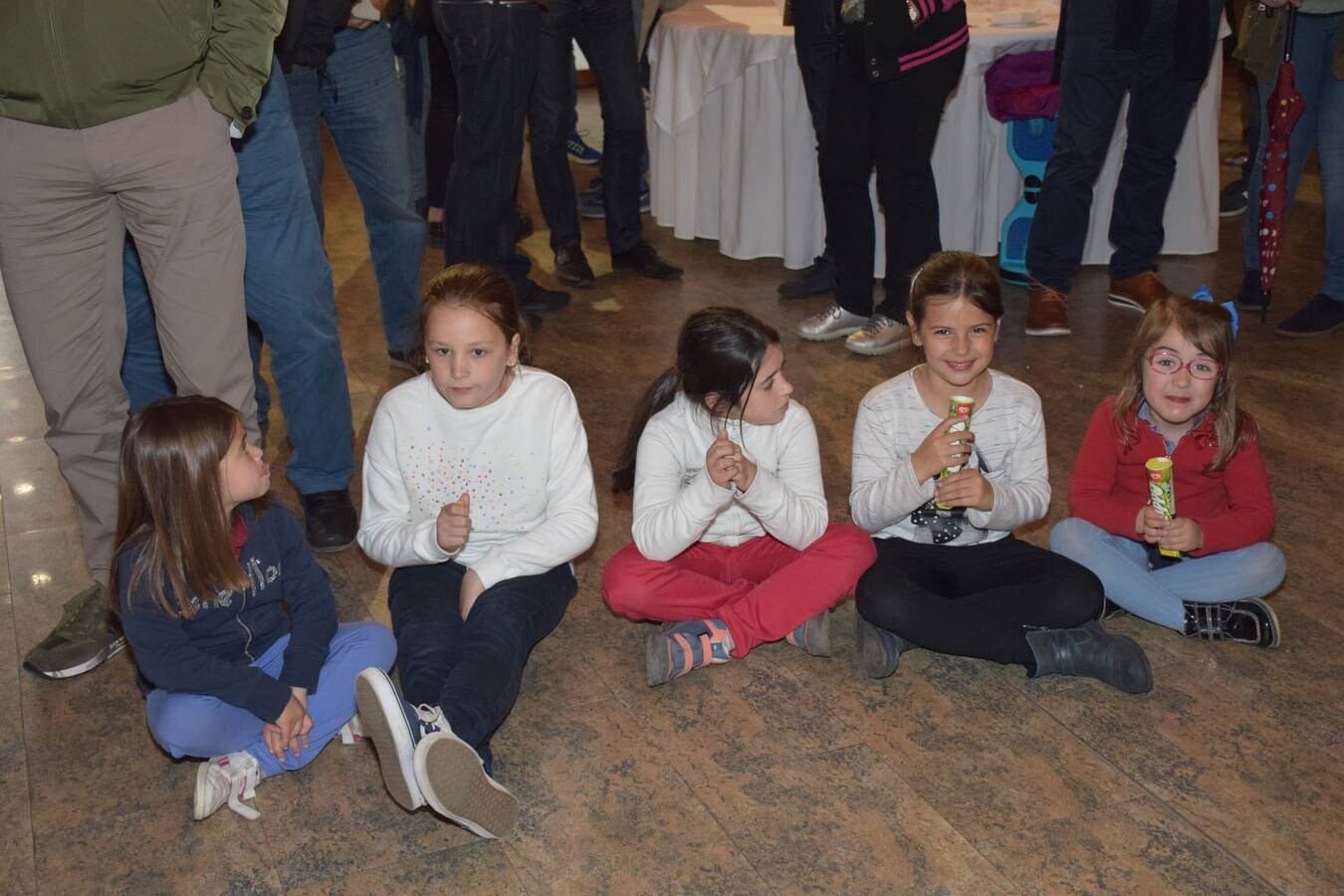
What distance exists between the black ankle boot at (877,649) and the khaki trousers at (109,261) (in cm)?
126

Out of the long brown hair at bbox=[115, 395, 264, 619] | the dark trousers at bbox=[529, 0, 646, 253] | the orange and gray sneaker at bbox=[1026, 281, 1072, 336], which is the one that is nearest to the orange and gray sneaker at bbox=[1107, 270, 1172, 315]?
the orange and gray sneaker at bbox=[1026, 281, 1072, 336]

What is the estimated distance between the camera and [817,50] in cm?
423

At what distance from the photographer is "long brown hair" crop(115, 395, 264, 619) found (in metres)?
2.12

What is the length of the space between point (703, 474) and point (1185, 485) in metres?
0.98

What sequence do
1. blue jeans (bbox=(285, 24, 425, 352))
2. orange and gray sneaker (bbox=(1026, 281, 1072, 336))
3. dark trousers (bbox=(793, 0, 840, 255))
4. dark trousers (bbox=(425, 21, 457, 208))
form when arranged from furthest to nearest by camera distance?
dark trousers (bbox=(425, 21, 457, 208)) → orange and gray sneaker (bbox=(1026, 281, 1072, 336)) → dark trousers (bbox=(793, 0, 840, 255)) → blue jeans (bbox=(285, 24, 425, 352))

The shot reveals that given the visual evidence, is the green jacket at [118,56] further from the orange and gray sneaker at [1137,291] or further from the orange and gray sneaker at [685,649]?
the orange and gray sneaker at [1137,291]

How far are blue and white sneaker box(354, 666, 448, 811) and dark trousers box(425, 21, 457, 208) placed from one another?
10.9ft

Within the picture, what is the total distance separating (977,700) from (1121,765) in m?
0.29

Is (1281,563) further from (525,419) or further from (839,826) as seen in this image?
(525,419)

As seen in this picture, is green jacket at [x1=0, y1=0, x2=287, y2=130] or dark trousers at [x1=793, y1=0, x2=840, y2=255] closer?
green jacket at [x1=0, y1=0, x2=287, y2=130]

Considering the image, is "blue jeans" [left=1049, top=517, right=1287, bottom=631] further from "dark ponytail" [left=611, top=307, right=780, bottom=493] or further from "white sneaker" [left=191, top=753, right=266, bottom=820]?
"white sneaker" [left=191, top=753, right=266, bottom=820]

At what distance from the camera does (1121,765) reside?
2.25 meters

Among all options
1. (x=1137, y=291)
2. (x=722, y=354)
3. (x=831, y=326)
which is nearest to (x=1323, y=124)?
(x=1137, y=291)

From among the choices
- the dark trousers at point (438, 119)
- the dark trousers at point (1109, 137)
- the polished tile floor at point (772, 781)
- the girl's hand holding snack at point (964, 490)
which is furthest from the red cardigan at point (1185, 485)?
the dark trousers at point (438, 119)
